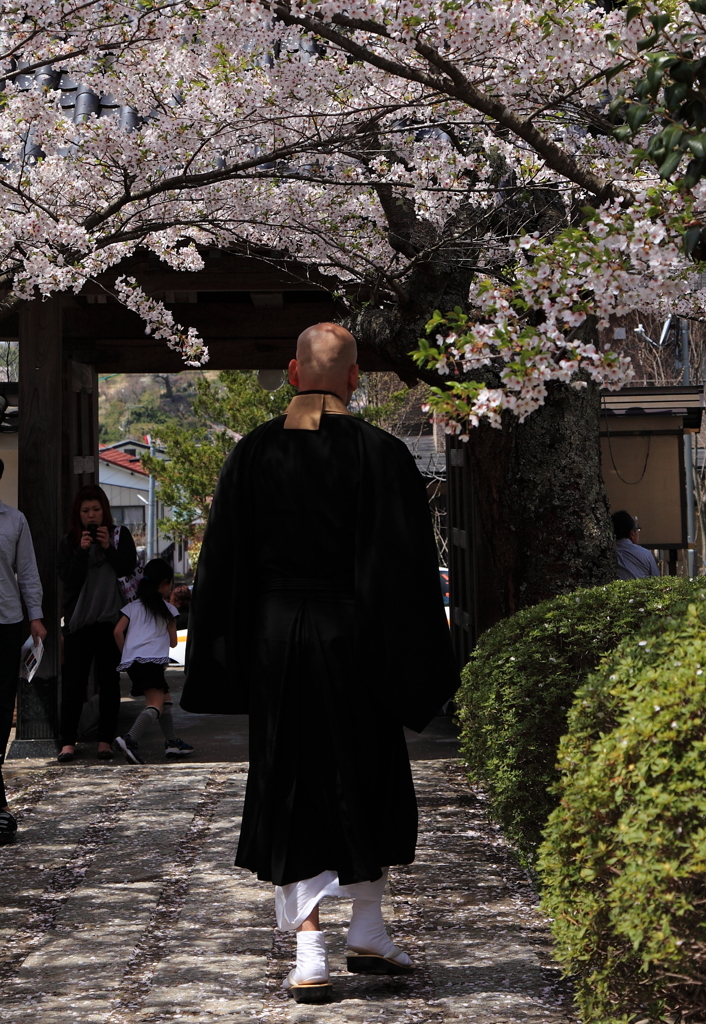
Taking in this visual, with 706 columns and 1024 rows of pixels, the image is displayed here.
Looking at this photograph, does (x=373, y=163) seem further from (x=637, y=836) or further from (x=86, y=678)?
(x=637, y=836)

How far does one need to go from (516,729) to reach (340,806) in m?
0.86

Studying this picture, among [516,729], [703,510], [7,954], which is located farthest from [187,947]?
[703,510]

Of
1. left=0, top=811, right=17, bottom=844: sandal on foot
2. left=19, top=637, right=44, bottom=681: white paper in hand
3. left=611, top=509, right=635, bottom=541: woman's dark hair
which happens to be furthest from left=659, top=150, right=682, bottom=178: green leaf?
left=611, top=509, right=635, bottom=541: woman's dark hair

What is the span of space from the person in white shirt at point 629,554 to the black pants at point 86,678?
3.40 m

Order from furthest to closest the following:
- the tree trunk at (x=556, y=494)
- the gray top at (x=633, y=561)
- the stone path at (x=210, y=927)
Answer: the gray top at (x=633, y=561) < the tree trunk at (x=556, y=494) < the stone path at (x=210, y=927)

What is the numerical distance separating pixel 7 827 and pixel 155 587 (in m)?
2.36

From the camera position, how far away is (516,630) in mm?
4387

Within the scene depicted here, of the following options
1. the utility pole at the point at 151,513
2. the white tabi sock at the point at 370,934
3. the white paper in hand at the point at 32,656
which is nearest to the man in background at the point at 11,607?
the white paper in hand at the point at 32,656

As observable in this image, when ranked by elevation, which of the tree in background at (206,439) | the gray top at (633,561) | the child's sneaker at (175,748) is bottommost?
the child's sneaker at (175,748)

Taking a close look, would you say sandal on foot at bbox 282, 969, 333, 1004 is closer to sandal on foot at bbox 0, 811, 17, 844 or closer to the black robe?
the black robe

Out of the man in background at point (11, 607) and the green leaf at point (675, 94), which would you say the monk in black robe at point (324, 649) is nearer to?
the green leaf at point (675, 94)

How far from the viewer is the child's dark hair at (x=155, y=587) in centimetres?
718

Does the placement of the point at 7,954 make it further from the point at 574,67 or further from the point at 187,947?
the point at 574,67

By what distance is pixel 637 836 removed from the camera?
7.68 feet
